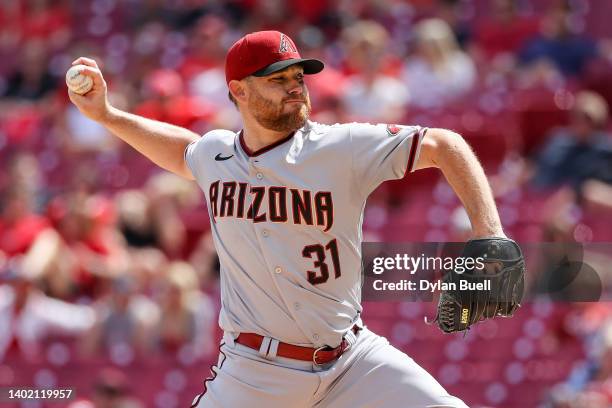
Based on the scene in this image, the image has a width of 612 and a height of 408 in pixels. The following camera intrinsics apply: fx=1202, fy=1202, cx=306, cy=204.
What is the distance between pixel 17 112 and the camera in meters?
10.5

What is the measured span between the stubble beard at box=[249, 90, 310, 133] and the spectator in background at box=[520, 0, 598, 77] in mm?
5702

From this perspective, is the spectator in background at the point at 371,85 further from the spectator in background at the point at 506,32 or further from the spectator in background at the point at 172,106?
the spectator in background at the point at 172,106

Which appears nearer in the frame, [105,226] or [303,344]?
[303,344]

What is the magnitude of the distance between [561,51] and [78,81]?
5914 mm

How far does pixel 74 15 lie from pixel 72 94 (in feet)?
26.3

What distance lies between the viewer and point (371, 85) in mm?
9109

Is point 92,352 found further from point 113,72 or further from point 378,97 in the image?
point 113,72

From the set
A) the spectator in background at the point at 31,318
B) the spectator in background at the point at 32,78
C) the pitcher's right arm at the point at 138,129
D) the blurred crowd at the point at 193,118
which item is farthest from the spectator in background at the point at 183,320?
the spectator in background at the point at 32,78

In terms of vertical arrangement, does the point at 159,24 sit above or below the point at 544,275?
above

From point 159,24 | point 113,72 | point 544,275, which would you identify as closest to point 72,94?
point 544,275

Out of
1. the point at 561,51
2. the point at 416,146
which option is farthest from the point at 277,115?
the point at 561,51

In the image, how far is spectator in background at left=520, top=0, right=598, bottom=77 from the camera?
9336mm

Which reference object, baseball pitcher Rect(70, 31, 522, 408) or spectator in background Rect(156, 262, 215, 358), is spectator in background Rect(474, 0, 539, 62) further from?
baseball pitcher Rect(70, 31, 522, 408)

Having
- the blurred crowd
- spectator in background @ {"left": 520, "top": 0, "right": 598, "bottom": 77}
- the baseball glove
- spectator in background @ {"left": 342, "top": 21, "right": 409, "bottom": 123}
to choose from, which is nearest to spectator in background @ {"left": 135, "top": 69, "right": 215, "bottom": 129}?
the blurred crowd
